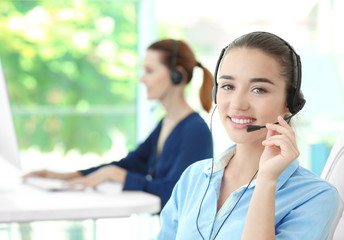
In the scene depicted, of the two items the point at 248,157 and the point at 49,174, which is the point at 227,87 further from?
the point at 49,174

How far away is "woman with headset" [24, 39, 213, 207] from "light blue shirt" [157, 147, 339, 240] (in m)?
0.71

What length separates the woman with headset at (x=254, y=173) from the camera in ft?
3.45

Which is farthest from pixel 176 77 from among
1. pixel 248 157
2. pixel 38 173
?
pixel 248 157

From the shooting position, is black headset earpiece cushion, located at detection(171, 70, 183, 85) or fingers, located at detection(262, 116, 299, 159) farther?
black headset earpiece cushion, located at detection(171, 70, 183, 85)

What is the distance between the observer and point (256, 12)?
494 cm

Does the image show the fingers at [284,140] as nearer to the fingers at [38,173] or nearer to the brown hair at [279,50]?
the brown hair at [279,50]

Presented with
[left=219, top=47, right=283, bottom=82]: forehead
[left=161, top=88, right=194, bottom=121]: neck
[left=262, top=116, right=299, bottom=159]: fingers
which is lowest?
[left=161, top=88, right=194, bottom=121]: neck

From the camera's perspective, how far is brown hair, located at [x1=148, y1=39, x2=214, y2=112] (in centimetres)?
233

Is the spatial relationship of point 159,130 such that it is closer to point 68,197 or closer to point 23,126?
point 68,197

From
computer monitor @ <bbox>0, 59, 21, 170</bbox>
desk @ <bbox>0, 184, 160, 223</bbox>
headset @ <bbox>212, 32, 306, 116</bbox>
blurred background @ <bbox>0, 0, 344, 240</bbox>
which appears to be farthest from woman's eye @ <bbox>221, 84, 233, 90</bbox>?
blurred background @ <bbox>0, 0, 344, 240</bbox>

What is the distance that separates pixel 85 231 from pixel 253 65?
55.6 inches

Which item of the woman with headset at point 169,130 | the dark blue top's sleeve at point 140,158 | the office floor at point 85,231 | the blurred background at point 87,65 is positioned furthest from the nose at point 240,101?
the blurred background at point 87,65

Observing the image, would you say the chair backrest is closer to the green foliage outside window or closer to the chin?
the chin

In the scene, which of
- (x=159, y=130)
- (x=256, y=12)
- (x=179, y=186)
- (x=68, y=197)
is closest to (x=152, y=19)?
(x=256, y=12)
